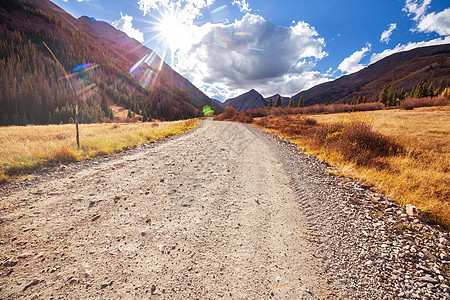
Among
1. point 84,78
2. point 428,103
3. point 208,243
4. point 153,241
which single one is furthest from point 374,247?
point 84,78

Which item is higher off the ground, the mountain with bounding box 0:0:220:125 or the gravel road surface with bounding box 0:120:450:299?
the mountain with bounding box 0:0:220:125

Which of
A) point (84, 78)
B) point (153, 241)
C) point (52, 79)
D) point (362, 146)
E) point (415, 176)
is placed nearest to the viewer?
point (153, 241)

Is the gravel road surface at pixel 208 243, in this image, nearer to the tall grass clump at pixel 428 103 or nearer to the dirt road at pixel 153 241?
the dirt road at pixel 153 241

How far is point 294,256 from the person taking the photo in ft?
9.26

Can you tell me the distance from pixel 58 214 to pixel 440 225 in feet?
26.7

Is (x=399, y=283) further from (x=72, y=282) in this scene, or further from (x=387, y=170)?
(x=387, y=170)

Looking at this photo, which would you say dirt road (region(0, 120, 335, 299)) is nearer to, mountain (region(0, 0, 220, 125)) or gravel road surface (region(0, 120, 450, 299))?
gravel road surface (region(0, 120, 450, 299))

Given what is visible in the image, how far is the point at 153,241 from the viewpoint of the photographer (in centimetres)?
293

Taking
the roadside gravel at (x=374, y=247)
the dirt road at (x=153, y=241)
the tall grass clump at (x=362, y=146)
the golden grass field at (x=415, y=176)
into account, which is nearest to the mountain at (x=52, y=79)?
the dirt road at (x=153, y=241)

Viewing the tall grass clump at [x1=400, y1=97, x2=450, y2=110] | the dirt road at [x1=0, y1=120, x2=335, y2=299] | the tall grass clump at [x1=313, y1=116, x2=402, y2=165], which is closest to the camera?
the dirt road at [x1=0, y1=120, x2=335, y2=299]

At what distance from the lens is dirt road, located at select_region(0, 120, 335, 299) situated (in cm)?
219

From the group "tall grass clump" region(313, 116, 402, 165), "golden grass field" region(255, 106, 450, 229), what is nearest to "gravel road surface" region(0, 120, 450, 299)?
"golden grass field" region(255, 106, 450, 229)

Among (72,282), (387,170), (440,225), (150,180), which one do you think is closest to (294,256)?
(72,282)

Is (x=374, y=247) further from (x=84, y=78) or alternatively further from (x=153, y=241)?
(x=84, y=78)
